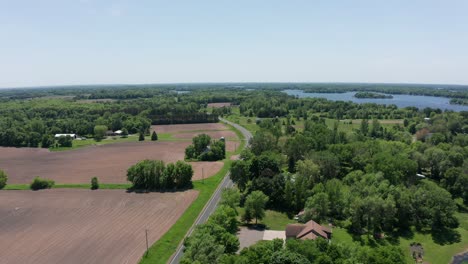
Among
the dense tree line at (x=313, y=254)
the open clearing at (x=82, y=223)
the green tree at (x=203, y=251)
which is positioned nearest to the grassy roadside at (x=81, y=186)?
the open clearing at (x=82, y=223)

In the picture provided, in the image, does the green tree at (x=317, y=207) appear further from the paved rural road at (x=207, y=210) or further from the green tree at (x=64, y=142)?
the green tree at (x=64, y=142)

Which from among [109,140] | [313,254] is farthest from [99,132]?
[313,254]

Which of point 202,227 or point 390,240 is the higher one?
point 202,227

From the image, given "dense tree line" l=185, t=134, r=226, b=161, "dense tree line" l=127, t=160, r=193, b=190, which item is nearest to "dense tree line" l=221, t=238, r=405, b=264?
"dense tree line" l=127, t=160, r=193, b=190

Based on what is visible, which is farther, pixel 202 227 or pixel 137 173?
pixel 137 173

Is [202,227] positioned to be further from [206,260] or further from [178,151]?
[178,151]

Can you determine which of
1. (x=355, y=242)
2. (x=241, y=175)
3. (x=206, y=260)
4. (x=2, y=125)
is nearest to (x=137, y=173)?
(x=241, y=175)
